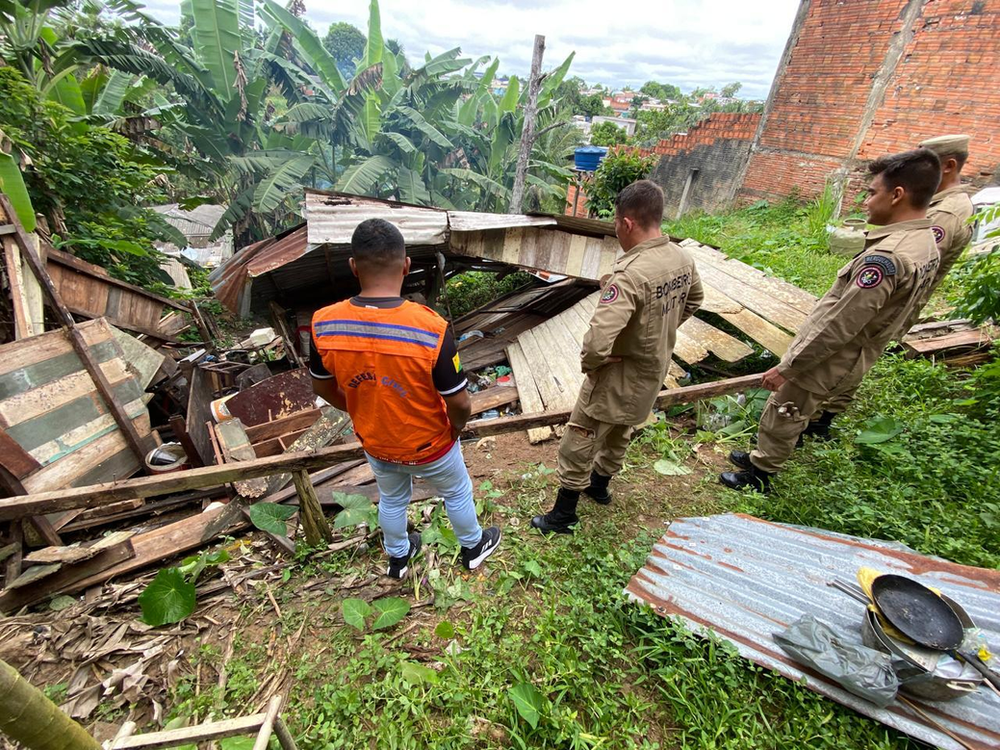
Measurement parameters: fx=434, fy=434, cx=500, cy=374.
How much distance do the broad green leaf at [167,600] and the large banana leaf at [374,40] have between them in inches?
537

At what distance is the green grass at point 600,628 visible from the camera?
1.78 metres

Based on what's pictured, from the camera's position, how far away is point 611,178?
39.4 ft

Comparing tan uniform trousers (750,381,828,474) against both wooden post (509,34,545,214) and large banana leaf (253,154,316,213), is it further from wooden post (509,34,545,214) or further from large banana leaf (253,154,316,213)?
large banana leaf (253,154,316,213)

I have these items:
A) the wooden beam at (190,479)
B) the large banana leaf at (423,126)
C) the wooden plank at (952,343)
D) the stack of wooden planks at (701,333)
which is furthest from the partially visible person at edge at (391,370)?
the large banana leaf at (423,126)

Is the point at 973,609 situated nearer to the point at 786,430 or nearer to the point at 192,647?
the point at 786,430

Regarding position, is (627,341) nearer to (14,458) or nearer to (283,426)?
(283,426)

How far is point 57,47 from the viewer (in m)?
8.21

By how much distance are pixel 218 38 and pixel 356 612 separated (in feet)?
39.6

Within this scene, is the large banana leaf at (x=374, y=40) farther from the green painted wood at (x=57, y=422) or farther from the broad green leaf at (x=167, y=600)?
the broad green leaf at (x=167, y=600)

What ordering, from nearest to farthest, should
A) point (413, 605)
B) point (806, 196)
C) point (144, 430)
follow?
point (413, 605) → point (144, 430) → point (806, 196)

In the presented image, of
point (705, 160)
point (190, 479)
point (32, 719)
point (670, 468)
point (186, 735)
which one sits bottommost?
point (670, 468)

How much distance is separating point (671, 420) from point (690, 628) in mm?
2568

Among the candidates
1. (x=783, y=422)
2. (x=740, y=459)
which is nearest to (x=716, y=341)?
(x=740, y=459)

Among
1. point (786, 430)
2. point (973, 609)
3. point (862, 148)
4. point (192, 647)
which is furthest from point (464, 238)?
point (862, 148)
